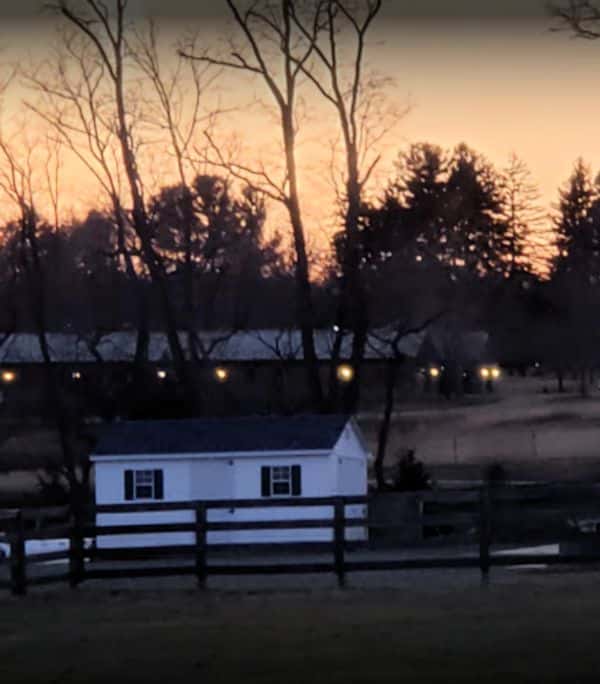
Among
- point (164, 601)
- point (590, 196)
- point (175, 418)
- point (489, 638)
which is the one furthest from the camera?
point (590, 196)

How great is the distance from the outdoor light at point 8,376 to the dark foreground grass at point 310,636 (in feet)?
96.3

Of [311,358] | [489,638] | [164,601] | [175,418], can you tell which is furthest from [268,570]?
[175,418]

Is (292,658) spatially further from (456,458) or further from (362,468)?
(456,458)

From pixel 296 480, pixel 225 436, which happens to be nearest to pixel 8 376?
pixel 225 436

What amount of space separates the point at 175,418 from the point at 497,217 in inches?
406

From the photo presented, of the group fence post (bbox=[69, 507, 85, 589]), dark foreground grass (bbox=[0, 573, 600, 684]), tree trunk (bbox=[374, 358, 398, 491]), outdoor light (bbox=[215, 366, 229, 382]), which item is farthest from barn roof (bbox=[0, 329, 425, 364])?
dark foreground grass (bbox=[0, 573, 600, 684])

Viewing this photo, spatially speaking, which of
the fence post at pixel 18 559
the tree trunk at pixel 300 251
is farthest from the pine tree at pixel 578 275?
the fence post at pixel 18 559

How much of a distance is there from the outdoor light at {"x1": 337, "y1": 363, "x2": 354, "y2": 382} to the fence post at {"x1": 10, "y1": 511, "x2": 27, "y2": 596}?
21612 mm

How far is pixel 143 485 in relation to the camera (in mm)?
32500

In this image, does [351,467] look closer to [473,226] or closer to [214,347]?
[214,347]

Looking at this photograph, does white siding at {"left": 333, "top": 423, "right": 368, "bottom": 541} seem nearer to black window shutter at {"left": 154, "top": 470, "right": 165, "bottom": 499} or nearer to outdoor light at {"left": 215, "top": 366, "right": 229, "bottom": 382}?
black window shutter at {"left": 154, "top": 470, "right": 165, "bottom": 499}

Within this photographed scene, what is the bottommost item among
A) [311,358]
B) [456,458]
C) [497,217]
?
[456,458]

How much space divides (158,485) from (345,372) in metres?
8.00

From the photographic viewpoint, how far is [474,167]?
37.3 m
